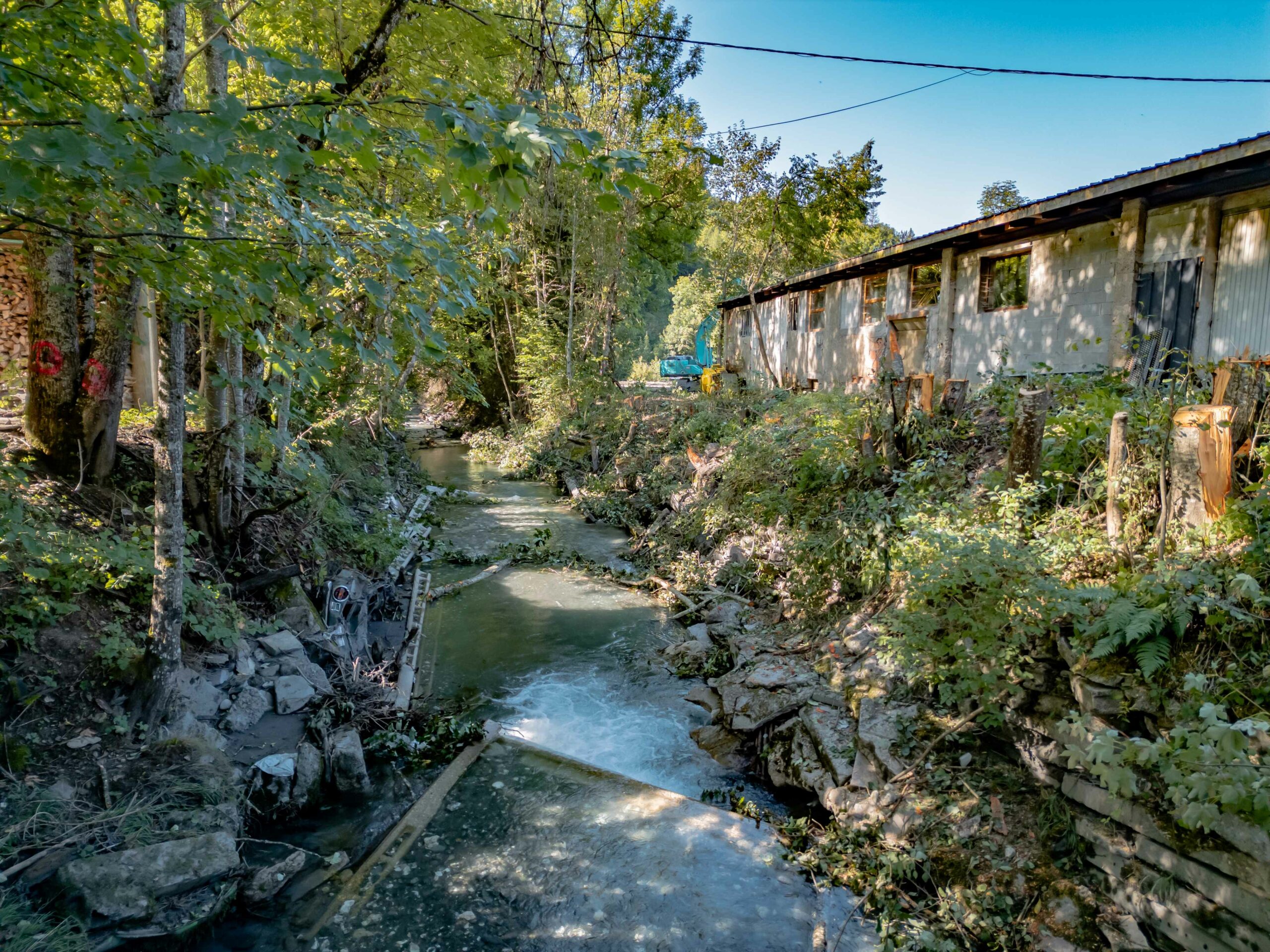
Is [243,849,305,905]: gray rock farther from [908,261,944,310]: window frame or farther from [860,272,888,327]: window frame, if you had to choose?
[860,272,888,327]: window frame

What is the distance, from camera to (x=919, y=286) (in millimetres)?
16391

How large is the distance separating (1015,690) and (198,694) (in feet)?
21.6

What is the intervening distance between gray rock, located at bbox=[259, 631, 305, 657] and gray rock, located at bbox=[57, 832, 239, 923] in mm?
2330

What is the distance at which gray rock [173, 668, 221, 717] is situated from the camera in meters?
5.47

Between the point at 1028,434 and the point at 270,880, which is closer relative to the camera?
the point at 270,880

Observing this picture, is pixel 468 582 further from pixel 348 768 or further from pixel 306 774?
pixel 306 774

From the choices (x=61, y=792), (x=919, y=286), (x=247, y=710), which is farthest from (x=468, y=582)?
(x=919, y=286)

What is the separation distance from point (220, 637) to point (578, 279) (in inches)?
853

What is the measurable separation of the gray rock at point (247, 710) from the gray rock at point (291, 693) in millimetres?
93

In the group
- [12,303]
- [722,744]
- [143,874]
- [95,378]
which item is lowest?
[722,744]

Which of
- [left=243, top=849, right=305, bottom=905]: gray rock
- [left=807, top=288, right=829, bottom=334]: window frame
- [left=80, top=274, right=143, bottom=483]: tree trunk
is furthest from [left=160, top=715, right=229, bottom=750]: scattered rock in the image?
[left=807, top=288, right=829, bottom=334]: window frame

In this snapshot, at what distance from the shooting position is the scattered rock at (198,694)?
5.47 m

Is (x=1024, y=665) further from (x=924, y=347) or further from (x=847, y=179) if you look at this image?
(x=847, y=179)

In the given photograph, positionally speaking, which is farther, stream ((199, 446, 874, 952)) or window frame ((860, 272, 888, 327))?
window frame ((860, 272, 888, 327))
